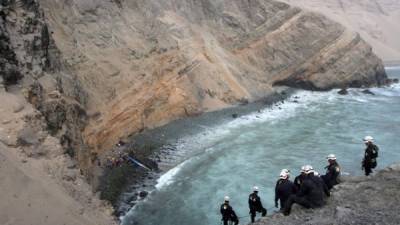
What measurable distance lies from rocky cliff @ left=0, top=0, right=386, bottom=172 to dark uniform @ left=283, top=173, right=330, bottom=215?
766 centimetres

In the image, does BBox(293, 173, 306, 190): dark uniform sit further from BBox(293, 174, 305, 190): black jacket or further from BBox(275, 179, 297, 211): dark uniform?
BBox(275, 179, 297, 211): dark uniform

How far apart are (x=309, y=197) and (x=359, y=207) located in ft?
4.16

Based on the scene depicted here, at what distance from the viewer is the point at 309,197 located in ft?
40.3

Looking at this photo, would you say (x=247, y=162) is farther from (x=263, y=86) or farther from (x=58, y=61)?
(x=263, y=86)

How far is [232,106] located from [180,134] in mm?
8704

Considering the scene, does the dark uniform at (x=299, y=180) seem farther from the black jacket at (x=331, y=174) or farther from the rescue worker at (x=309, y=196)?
the black jacket at (x=331, y=174)

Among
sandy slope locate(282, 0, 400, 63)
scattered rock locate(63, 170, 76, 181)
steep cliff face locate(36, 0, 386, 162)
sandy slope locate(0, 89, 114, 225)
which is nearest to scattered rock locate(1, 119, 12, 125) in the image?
sandy slope locate(0, 89, 114, 225)

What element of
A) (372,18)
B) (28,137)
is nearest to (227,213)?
(28,137)

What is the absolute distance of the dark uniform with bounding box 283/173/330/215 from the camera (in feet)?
39.8

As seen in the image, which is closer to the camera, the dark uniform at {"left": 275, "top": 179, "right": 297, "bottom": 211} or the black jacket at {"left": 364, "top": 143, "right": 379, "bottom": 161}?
the dark uniform at {"left": 275, "top": 179, "right": 297, "bottom": 211}

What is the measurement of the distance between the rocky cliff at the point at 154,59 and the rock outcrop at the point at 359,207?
26.8 feet

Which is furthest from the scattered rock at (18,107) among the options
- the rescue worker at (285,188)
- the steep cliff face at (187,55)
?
the steep cliff face at (187,55)

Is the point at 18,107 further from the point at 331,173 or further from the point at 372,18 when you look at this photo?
the point at 372,18

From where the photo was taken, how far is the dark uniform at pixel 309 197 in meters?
12.1
